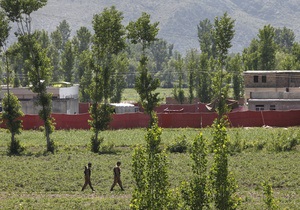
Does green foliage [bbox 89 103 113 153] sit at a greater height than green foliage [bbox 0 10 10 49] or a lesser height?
Result: lesser

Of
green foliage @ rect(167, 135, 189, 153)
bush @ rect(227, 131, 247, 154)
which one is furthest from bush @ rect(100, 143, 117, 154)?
bush @ rect(227, 131, 247, 154)

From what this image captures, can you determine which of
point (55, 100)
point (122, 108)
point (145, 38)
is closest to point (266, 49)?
point (122, 108)

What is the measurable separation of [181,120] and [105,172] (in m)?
30.7

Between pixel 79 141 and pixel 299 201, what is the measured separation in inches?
1184

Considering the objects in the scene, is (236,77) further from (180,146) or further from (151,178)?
(151,178)

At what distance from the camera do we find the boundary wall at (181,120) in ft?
245

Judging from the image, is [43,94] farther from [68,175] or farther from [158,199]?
[158,199]

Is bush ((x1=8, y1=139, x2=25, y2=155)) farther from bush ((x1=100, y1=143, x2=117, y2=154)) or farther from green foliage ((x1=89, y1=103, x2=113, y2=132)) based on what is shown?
bush ((x1=100, y1=143, x2=117, y2=154))

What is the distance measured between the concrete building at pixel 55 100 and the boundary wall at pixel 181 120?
1232cm

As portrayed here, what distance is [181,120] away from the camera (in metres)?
75.9

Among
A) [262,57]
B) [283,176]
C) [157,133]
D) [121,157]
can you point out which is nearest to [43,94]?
[121,157]

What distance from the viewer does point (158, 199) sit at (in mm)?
23406

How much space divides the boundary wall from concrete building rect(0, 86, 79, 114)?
12.3 m

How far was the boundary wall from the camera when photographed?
245 ft
